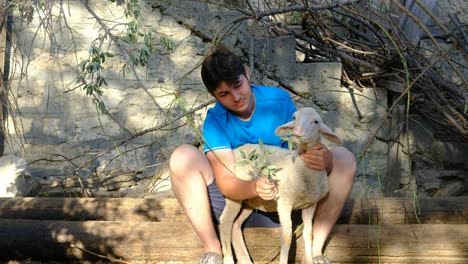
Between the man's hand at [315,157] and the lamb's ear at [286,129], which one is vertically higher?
the lamb's ear at [286,129]

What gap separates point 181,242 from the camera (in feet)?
11.6

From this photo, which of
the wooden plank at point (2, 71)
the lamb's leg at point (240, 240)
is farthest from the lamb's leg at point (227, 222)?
the wooden plank at point (2, 71)

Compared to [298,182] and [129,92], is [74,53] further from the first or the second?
[298,182]

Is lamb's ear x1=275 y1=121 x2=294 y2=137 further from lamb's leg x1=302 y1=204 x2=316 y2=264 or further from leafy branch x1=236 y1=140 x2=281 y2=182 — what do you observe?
lamb's leg x1=302 y1=204 x2=316 y2=264

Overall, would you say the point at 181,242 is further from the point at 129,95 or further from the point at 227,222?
the point at 129,95

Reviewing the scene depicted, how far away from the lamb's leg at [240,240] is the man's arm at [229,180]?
185 millimetres

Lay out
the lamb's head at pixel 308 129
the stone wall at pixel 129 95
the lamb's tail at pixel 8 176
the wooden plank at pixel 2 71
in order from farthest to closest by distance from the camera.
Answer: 1. the stone wall at pixel 129 95
2. the wooden plank at pixel 2 71
3. the lamb's tail at pixel 8 176
4. the lamb's head at pixel 308 129

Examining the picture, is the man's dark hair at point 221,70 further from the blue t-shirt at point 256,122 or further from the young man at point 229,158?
the blue t-shirt at point 256,122

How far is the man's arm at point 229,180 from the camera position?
319 cm

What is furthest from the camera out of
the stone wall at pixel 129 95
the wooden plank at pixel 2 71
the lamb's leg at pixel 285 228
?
the stone wall at pixel 129 95

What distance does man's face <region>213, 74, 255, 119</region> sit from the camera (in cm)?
319

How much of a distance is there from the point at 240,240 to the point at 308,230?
432 millimetres

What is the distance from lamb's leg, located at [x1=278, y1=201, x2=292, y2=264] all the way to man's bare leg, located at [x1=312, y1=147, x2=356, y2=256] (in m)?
0.21

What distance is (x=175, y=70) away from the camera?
547 centimetres
